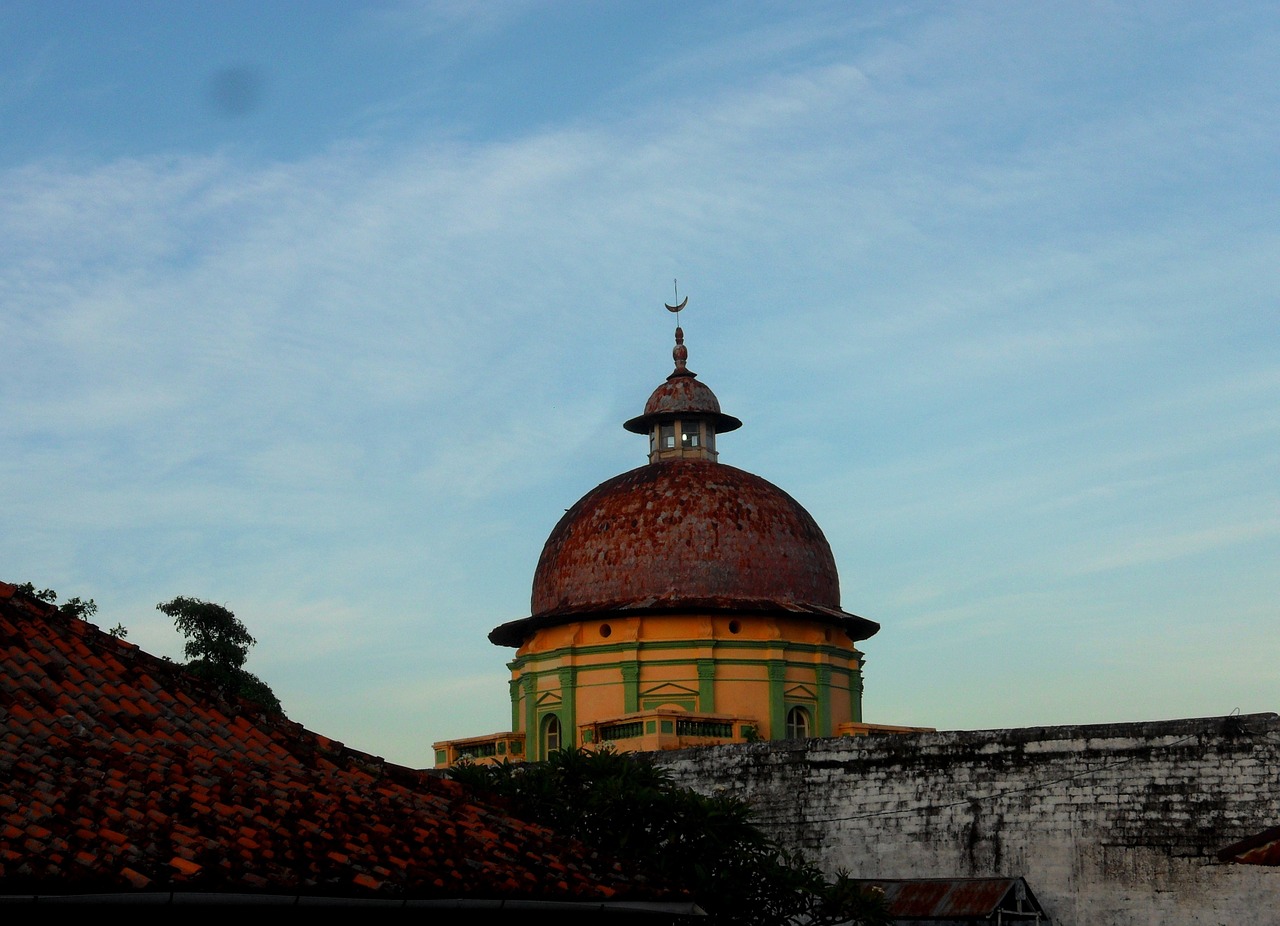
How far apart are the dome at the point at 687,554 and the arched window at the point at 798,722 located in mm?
1622

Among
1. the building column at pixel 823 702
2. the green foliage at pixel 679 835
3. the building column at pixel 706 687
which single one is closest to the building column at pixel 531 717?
the building column at pixel 706 687

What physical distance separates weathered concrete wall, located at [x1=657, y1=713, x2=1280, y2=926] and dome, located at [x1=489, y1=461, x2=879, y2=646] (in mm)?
7678

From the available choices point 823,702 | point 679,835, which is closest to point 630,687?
point 823,702

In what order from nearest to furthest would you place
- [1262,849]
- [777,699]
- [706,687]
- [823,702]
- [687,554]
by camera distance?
[1262,849] → [706,687] → [777,699] → [823,702] → [687,554]

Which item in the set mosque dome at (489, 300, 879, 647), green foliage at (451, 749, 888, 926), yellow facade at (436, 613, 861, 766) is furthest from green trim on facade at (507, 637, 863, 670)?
green foliage at (451, 749, 888, 926)

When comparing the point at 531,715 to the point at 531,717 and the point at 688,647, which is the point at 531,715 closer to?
the point at 531,717

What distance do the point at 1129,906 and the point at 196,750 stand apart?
11386 mm

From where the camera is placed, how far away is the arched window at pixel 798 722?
94.6ft

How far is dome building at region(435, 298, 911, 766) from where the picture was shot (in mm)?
28594

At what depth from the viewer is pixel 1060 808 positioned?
19125 millimetres

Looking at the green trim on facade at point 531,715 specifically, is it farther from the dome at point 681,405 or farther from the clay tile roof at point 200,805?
the clay tile roof at point 200,805

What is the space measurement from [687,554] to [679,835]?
51.2 feet

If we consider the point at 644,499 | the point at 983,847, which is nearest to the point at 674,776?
the point at 983,847

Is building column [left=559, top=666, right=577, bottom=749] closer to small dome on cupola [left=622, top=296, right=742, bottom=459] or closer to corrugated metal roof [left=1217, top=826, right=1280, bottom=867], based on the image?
small dome on cupola [left=622, top=296, right=742, bottom=459]
